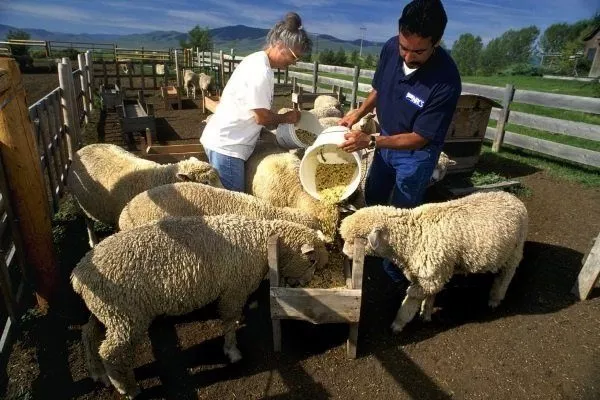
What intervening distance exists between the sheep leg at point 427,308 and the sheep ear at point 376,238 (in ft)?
2.96

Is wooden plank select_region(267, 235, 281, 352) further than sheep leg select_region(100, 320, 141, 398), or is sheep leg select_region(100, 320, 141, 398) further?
wooden plank select_region(267, 235, 281, 352)

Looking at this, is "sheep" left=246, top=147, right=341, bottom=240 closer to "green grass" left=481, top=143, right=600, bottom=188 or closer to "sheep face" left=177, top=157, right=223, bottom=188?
"sheep face" left=177, top=157, right=223, bottom=188

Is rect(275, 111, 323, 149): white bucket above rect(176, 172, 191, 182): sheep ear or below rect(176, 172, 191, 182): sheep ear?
above

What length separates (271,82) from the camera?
372cm

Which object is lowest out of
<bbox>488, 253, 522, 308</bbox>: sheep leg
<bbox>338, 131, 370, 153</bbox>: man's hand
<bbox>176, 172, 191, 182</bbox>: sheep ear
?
<bbox>488, 253, 522, 308</bbox>: sheep leg

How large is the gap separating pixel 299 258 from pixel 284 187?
4.53ft

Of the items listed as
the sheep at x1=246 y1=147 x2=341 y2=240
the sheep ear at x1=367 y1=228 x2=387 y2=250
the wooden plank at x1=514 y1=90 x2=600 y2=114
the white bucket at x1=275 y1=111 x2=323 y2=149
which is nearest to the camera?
the sheep ear at x1=367 y1=228 x2=387 y2=250

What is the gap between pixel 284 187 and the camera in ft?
15.5

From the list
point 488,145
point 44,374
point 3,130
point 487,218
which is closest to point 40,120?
point 3,130

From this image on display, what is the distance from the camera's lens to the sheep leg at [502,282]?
4.16m

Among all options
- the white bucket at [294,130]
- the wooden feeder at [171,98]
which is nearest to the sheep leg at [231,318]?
the white bucket at [294,130]

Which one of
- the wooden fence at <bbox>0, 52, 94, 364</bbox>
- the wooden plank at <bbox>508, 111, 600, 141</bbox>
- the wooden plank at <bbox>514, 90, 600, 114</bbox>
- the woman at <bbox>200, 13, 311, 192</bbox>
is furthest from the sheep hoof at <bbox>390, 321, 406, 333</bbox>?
the wooden plank at <bbox>514, 90, 600, 114</bbox>

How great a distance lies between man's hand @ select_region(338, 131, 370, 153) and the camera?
352cm

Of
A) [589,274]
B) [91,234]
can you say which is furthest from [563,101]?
[91,234]
